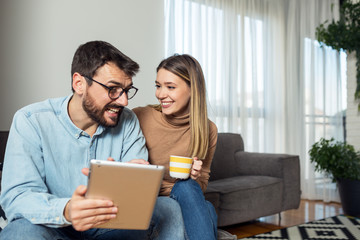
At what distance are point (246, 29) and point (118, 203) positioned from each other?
Answer: 3.48 m

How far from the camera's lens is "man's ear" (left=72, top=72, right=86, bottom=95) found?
48.9 inches

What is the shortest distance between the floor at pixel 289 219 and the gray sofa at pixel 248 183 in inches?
5.3

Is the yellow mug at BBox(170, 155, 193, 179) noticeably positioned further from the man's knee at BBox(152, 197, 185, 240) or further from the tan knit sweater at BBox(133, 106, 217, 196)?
the tan knit sweater at BBox(133, 106, 217, 196)

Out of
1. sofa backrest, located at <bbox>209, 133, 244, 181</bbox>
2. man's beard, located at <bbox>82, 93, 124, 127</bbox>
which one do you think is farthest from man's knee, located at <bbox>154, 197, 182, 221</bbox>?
sofa backrest, located at <bbox>209, 133, 244, 181</bbox>

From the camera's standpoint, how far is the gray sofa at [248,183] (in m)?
2.48

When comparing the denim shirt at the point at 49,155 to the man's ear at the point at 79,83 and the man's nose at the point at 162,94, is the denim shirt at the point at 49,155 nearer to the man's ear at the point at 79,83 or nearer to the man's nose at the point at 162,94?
the man's ear at the point at 79,83

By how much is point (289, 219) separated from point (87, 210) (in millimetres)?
2678

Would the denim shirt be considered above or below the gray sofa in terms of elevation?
above

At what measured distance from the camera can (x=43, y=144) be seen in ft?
3.67

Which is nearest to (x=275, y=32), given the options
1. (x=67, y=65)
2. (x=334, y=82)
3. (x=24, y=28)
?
(x=334, y=82)

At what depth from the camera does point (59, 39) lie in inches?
104

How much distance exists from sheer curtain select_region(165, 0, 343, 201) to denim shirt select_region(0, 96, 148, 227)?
7.87ft

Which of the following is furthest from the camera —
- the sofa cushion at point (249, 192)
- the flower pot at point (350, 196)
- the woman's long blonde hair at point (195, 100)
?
the flower pot at point (350, 196)

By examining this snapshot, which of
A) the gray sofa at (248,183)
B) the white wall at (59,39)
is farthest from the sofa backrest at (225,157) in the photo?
the white wall at (59,39)
